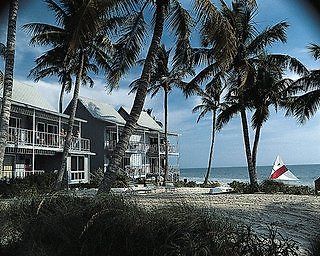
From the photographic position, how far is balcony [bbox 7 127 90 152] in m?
27.1

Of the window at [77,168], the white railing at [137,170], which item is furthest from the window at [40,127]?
the white railing at [137,170]

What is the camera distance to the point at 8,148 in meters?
27.4

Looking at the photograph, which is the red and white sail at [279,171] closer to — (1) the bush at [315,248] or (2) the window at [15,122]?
(2) the window at [15,122]

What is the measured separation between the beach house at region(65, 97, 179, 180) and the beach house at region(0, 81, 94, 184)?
2763 millimetres

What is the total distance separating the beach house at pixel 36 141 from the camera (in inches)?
1092

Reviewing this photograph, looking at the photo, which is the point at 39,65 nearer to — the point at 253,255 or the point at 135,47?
the point at 135,47

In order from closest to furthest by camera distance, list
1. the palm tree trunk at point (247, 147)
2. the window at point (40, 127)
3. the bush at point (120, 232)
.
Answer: the bush at point (120, 232) → the palm tree trunk at point (247, 147) → the window at point (40, 127)

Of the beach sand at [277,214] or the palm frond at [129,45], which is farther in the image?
the palm frond at [129,45]

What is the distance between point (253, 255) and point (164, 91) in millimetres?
33263

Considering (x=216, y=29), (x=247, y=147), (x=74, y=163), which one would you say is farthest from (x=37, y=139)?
(x=216, y=29)

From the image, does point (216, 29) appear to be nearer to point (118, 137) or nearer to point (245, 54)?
point (245, 54)

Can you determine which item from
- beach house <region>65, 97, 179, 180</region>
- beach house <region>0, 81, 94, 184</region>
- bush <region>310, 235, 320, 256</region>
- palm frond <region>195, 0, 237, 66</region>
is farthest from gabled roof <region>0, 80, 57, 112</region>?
bush <region>310, 235, 320, 256</region>

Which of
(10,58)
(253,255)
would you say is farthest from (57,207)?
(10,58)

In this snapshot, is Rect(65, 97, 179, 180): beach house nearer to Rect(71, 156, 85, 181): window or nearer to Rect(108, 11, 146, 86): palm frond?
Rect(71, 156, 85, 181): window
